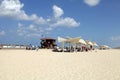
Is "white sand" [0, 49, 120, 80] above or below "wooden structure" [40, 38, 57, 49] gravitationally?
below

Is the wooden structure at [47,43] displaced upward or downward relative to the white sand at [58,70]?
upward

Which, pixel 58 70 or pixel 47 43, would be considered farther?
pixel 47 43

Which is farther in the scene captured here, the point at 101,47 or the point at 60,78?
the point at 101,47

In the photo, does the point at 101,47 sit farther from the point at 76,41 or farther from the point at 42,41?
the point at 76,41

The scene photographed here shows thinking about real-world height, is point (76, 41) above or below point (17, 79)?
above

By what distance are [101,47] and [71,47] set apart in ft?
106

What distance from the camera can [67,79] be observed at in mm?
7297

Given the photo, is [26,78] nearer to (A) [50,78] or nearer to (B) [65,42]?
(A) [50,78]

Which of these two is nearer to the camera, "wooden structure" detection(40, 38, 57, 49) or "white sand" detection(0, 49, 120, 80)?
"white sand" detection(0, 49, 120, 80)

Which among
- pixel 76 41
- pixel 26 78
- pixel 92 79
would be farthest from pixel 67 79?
pixel 76 41

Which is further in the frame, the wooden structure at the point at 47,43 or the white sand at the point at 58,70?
the wooden structure at the point at 47,43

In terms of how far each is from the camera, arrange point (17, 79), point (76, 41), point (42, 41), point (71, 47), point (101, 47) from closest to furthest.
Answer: point (17, 79), point (76, 41), point (71, 47), point (42, 41), point (101, 47)

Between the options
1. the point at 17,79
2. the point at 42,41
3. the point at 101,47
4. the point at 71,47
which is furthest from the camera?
the point at 101,47

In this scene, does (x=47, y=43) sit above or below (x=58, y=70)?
above
